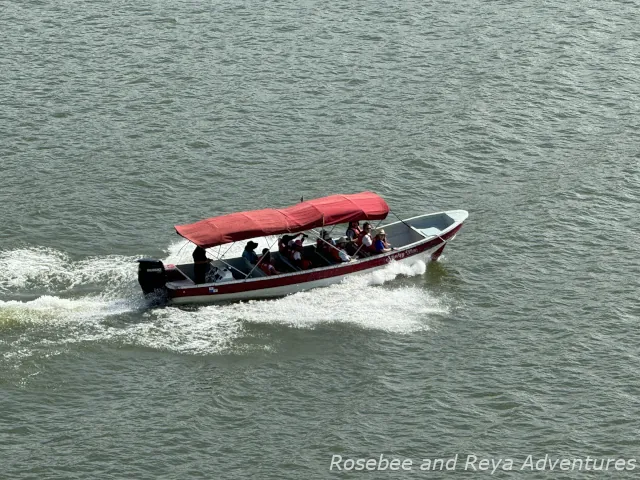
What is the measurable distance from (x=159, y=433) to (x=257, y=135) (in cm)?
2009

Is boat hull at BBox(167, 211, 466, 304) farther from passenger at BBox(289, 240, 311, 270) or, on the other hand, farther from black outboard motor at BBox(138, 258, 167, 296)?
passenger at BBox(289, 240, 311, 270)

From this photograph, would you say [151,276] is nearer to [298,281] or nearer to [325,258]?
[298,281]

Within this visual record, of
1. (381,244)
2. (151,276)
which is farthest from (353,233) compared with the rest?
(151,276)

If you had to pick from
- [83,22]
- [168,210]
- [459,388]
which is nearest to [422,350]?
[459,388]

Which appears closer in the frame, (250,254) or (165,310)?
(165,310)

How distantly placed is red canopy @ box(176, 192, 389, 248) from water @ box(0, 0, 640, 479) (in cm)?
216

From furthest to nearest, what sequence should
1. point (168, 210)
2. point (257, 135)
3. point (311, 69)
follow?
point (311, 69) < point (257, 135) < point (168, 210)

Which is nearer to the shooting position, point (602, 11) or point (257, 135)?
point (257, 135)

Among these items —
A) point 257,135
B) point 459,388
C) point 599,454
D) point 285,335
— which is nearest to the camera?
→ point 599,454

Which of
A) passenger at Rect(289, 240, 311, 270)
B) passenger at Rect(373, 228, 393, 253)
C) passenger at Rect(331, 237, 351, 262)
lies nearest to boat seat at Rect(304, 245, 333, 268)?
passenger at Rect(331, 237, 351, 262)

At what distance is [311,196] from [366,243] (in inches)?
217

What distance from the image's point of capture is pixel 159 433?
105 ft

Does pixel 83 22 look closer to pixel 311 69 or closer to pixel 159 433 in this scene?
pixel 311 69

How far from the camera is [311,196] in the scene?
4531cm
